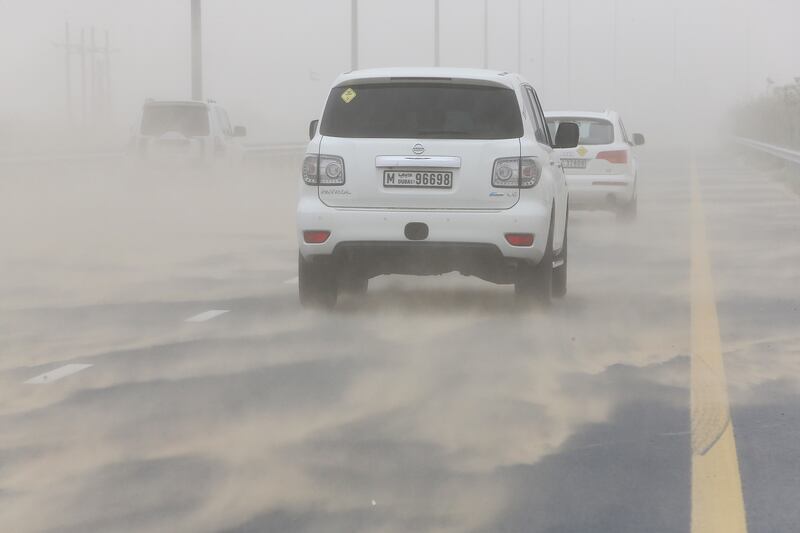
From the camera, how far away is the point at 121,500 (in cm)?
593

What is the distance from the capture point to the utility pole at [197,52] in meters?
36.4

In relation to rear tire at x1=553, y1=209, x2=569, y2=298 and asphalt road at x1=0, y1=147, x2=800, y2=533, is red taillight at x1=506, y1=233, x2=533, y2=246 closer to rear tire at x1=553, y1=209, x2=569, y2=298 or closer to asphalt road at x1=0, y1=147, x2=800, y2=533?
asphalt road at x1=0, y1=147, x2=800, y2=533

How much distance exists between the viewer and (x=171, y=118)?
1161 inches

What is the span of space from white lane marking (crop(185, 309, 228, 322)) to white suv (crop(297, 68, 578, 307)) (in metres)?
0.69

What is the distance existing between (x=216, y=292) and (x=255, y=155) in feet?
82.0

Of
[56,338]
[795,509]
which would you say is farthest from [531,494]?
[56,338]

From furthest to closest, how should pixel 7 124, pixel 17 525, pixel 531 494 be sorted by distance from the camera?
pixel 7 124 < pixel 531 494 < pixel 17 525

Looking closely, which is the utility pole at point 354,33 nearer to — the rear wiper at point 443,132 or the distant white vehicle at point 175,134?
the distant white vehicle at point 175,134

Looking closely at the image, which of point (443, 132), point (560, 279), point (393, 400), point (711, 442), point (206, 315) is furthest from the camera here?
point (560, 279)

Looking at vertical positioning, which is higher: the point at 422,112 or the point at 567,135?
the point at 422,112

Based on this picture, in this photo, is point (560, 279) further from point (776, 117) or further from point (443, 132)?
point (776, 117)

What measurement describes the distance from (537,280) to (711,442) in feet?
15.9

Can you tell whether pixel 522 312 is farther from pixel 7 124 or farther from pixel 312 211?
pixel 7 124

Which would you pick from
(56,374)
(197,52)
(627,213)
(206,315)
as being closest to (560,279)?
(206,315)
